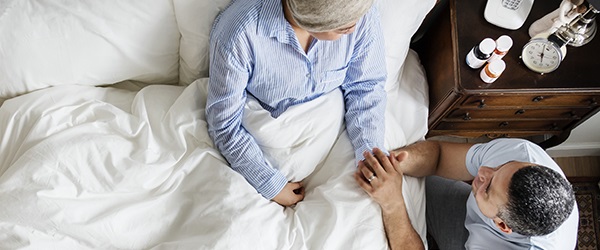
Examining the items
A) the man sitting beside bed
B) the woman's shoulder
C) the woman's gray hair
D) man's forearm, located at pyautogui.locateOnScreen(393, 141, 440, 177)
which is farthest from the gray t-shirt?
the woman's shoulder

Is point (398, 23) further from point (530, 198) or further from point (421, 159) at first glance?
point (530, 198)

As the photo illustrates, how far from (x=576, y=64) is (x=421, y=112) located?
41cm

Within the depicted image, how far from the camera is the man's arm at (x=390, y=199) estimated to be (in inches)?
51.9

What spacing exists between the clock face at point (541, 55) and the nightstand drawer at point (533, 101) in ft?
0.25

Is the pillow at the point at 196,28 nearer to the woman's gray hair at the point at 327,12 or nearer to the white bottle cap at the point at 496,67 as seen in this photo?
the woman's gray hair at the point at 327,12

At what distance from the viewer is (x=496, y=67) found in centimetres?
136

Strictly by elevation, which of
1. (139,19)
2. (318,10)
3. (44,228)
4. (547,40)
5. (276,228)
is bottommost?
(276,228)

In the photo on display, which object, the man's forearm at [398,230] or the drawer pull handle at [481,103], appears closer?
the man's forearm at [398,230]

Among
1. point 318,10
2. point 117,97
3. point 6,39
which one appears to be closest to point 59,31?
point 6,39

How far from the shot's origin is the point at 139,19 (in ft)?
4.33

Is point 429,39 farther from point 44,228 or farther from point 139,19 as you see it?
point 44,228

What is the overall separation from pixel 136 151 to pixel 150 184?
0.09 m

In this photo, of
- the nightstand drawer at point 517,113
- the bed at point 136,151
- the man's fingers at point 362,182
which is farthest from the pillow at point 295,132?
the nightstand drawer at point 517,113

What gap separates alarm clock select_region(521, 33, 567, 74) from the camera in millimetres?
1401
